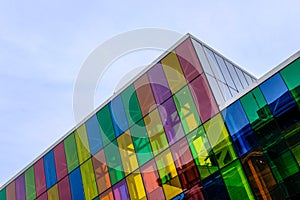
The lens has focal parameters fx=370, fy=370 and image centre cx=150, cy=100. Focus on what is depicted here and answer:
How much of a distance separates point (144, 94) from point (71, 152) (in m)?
8.22

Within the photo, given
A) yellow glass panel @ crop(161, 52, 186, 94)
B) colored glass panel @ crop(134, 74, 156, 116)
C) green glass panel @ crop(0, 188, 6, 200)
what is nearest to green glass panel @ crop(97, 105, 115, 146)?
colored glass panel @ crop(134, 74, 156, 116)

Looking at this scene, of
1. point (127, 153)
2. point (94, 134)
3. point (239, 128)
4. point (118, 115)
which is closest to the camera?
point (239, 128)

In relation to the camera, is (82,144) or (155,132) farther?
(82,144)

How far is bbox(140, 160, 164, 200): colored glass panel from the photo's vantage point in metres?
22.5

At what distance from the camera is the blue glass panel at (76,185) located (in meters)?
27.1

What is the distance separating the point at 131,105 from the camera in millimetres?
25938

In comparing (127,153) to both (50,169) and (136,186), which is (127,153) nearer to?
(136,186)

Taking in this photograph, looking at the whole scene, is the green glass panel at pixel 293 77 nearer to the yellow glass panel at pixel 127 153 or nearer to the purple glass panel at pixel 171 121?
the purple glass panel at pixel 171 121

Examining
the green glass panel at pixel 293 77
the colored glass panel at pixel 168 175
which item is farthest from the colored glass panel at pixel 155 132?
the green glass panel at pixel 293 77

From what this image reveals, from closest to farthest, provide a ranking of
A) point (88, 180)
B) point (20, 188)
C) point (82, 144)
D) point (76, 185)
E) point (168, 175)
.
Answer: point (168, 175) < point (88, 180) < point (76, 185) < point (82, 144) < point (20, 188)

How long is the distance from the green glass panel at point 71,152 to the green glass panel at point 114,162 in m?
3.51

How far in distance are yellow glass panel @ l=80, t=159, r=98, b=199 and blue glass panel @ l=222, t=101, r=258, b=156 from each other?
1111cm

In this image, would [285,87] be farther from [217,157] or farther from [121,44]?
[121,44]

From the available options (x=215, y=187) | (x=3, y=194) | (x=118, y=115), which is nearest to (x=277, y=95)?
(x=215, y=187)
